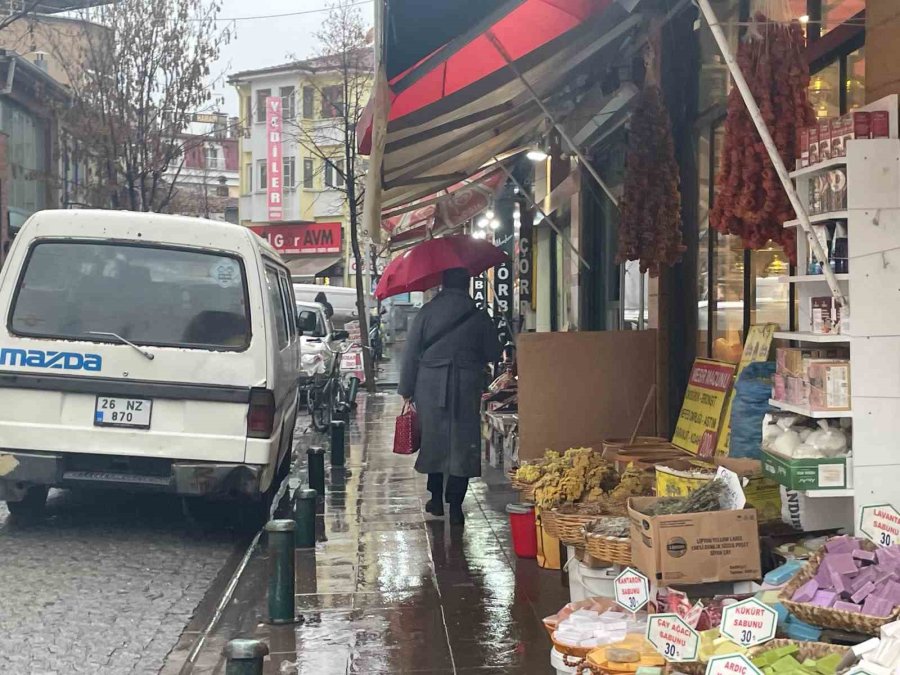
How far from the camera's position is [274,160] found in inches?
1870

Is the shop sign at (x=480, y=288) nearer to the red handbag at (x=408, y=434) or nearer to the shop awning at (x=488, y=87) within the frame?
the shop awning at (x=488, y=87)

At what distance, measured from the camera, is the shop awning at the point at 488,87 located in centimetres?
649

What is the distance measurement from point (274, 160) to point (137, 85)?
23699mm

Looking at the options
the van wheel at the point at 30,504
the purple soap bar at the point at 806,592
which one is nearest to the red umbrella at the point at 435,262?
the van wheel at the point at 30,504

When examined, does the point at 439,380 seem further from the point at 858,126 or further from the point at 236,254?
the point at 858,126

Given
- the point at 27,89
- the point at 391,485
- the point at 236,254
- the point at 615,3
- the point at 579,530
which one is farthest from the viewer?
the point at 27,89

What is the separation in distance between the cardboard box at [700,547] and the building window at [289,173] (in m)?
47.4

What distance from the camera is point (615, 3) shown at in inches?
285

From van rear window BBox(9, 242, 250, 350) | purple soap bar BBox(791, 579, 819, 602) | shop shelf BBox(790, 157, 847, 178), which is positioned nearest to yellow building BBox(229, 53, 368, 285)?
van rear window BBox(9, 242, 250, 350)

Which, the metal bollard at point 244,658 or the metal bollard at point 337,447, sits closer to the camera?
the metal bollard at point 244,658

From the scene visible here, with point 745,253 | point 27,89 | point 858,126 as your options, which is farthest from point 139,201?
point 858,126

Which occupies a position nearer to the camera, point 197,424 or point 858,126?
point 858,126

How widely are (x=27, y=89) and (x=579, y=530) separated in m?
31.4

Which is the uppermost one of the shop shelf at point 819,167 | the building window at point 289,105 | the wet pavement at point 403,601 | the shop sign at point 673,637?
the building window at point 289,105
